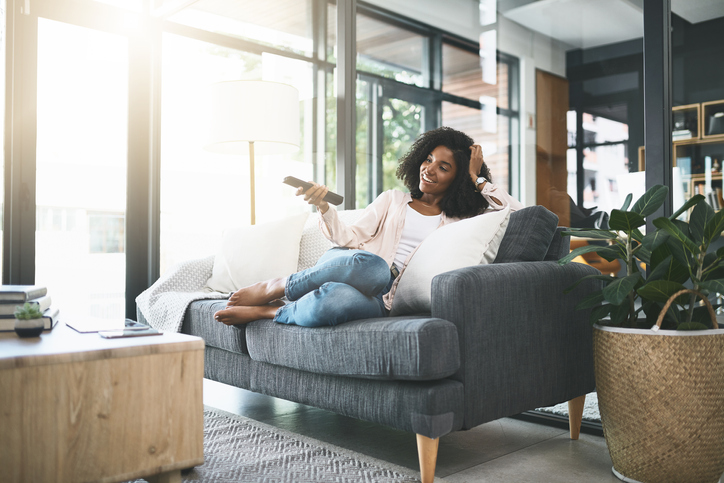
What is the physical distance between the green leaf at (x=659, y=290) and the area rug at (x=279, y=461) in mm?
737

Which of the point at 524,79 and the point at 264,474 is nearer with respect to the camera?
the point at 264,474

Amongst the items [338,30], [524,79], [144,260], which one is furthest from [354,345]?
[144,260]

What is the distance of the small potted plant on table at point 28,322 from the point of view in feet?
4.83

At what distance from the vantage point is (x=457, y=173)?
2367mm

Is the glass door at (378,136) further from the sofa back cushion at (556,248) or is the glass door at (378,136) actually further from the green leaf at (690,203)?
the green leaf at (690,203)

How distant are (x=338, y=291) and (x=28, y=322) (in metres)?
0.81

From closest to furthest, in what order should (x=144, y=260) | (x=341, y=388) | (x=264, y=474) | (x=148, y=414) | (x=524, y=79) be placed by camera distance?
(x=148, y=414), (x=264, y=474), (x=341, y=388), (x=524, y=79), (x=144, y=260)

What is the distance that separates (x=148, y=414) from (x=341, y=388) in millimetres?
594

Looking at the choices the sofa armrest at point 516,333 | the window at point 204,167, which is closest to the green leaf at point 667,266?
the sofa armrest at point 516,333

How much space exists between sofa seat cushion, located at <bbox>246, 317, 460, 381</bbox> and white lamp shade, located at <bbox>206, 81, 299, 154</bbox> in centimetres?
151

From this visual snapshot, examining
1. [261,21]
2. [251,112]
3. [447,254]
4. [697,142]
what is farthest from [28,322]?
[261,21]

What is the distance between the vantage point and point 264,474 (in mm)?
1637

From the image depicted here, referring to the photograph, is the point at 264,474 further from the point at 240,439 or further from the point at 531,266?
the point at 531,266

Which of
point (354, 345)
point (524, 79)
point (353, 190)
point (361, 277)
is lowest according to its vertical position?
point (354, 345)
